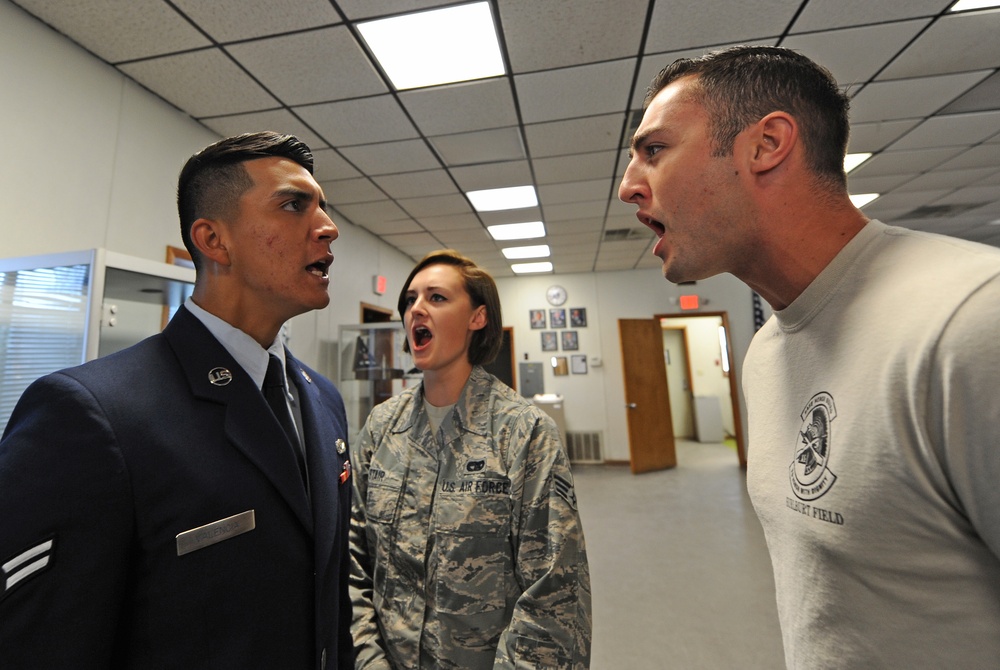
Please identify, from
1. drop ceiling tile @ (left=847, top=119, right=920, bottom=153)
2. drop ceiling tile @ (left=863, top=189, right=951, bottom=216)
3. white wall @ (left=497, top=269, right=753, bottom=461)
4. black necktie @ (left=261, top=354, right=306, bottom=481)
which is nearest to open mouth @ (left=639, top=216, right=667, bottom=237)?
black necktie @ (left=261, top=354, right=306, bottom=481)

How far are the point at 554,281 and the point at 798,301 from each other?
7.30 m

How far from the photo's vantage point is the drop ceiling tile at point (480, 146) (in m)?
3.25

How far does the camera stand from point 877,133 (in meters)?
3.41

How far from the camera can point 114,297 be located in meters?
2.11

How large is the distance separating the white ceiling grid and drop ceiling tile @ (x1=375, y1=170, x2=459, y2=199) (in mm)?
20

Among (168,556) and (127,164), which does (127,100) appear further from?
(168,556)

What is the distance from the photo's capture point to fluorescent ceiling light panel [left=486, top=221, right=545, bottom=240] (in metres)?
5.29

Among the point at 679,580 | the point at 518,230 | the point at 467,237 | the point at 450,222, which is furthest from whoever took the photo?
the point at 467,237

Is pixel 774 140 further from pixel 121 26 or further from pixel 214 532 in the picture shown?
pixel 121 26

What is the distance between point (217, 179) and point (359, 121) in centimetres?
241

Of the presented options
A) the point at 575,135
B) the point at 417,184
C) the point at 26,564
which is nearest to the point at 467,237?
the point at 417,184

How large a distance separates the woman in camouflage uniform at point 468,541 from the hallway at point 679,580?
1.72 meters

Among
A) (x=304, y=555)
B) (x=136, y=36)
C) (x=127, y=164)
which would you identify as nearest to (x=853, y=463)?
(x=304, y=555)

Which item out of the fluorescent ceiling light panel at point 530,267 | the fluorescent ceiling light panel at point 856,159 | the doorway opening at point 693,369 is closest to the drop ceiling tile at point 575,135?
the fluorescent ceiling light panel at point 856,159
